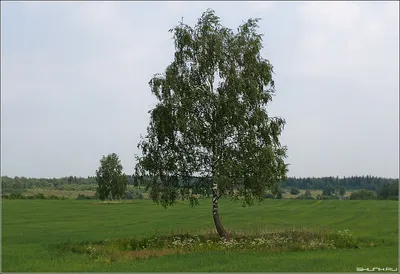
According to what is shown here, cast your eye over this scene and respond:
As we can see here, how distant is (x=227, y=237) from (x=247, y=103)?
10591 millimetres

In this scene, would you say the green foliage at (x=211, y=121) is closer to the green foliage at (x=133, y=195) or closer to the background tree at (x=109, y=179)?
the background tree at (x=109, y=179)

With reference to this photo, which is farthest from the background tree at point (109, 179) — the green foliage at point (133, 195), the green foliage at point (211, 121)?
the green foliage at point (211, 121)

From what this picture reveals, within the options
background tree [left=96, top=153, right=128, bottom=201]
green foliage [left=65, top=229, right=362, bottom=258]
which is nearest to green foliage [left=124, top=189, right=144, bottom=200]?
background tree [left=96, top=153, right=128, bottom=201]

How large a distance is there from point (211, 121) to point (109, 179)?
8786 centimetres

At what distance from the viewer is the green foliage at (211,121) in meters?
34.0

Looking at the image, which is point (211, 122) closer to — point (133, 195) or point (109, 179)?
point (109, 179)

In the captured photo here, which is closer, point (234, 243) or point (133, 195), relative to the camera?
point (234, 243)

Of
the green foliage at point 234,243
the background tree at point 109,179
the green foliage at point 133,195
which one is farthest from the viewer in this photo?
the green foliage at point 133,195

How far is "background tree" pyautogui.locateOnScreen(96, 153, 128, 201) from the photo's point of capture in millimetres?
117625

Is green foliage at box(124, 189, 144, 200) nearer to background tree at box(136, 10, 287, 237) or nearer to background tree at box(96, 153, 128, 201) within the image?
background tree at box(96, 153, 128, 201)

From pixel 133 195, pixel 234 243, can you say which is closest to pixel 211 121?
pixel 234 243

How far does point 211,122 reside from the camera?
114ft

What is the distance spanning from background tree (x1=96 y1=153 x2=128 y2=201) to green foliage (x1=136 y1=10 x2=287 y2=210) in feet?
275

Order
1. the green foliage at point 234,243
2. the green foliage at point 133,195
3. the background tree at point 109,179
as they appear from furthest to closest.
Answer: the green foliage at point 133,195 → the background tree at point 109,179 → the green foliage at point 234,243
